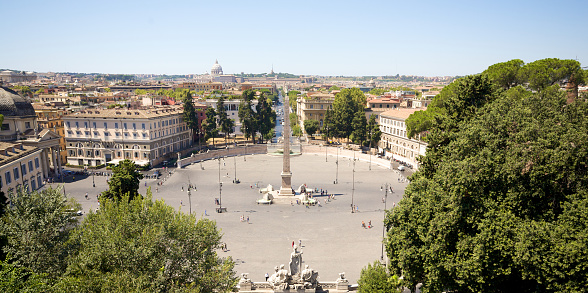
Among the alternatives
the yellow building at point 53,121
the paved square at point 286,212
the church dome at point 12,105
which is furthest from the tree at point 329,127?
the church dome at point 12,105

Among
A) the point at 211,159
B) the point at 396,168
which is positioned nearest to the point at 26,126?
the point at 211,159

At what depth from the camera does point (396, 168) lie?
2547 inches

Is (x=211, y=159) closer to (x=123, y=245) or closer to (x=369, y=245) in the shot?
(x=369, y=245)

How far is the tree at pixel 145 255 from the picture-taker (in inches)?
585

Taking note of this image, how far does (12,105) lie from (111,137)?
15118 millimetres

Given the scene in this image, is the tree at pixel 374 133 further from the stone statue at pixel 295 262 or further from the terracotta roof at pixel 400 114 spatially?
the stone statue at pixel 295 262

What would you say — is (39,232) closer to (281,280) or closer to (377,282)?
(281,280)

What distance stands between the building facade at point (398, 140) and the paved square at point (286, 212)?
24.6ft

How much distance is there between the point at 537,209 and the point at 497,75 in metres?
22.5

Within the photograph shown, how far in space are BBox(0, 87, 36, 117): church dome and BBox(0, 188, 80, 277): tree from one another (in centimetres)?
4102

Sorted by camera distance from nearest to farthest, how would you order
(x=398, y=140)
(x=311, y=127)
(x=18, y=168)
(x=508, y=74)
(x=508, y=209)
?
(x=508, y=209), (x=508, y=74), (x=18, y=168), (x=398, y=140), (x=311, y=127)

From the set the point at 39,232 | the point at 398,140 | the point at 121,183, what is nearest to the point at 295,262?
the point at 39,232

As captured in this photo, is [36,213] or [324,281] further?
[324,281]

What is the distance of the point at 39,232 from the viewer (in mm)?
17281
